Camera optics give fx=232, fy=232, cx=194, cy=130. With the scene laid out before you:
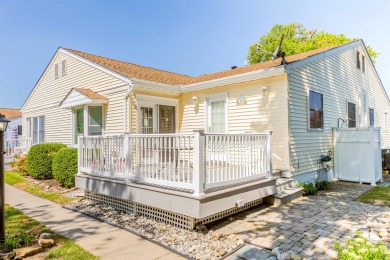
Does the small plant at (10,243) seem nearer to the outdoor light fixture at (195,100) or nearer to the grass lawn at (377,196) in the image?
the outdoor light fixture at (195,100)

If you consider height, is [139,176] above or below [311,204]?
above

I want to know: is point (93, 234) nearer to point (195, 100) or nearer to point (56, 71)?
point (195, 100)

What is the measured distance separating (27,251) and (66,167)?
4.82 meters

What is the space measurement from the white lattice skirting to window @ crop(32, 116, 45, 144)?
891cm

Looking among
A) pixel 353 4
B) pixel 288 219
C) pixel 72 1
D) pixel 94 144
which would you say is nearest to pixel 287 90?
pixel 288 219

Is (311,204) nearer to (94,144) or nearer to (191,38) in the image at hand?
(94,144)

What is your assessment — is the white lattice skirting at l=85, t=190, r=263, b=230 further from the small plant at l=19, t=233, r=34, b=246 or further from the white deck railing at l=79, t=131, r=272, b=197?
the small plant at l=19, t=233, r=34, b=246

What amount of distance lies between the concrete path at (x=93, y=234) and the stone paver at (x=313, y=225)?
1.48 metres

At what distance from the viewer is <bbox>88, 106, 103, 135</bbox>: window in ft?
30.9

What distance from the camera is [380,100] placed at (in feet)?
46.1

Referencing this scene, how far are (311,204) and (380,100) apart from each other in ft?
39.9

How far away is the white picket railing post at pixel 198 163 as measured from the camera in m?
4.01

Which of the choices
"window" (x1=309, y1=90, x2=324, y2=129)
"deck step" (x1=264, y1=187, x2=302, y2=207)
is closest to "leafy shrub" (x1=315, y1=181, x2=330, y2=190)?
"deck step" (x1=264, y1=187, x2=302, y2=207)

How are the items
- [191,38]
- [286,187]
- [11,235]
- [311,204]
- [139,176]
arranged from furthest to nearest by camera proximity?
1. [191,38]
2. [286,187]
3. [311,204]
4. [139,176]
5. [11,235]
